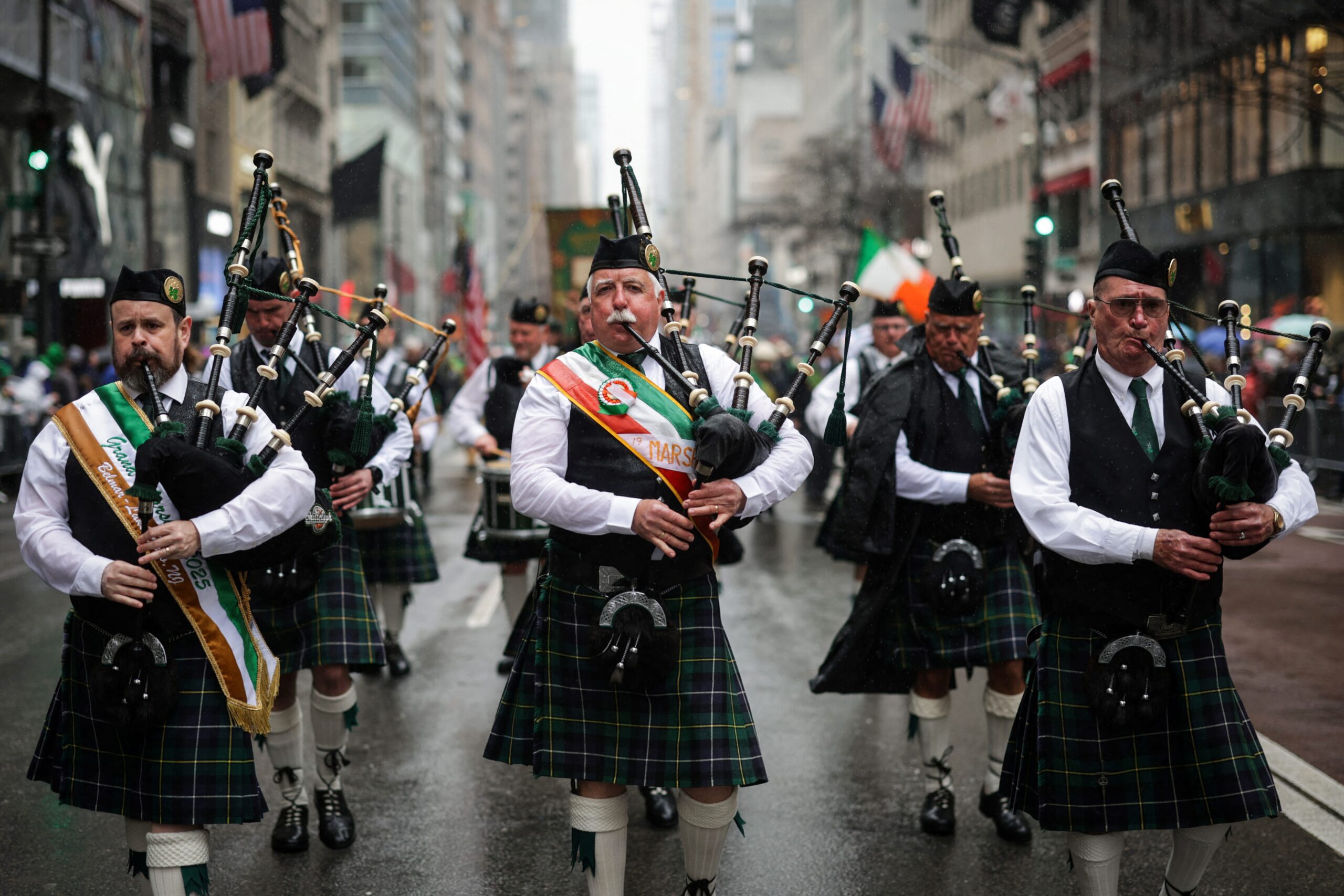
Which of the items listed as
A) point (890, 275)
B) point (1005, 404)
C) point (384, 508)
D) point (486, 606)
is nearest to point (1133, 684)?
point (1005, 404)

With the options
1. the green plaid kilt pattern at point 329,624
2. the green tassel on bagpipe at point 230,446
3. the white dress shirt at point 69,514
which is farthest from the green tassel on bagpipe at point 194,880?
the green plaid kilt pattern at point 329,624

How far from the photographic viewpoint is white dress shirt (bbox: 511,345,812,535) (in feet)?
11.8

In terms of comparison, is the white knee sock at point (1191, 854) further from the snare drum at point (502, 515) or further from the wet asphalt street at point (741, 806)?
the snare drum at point (502, 515)

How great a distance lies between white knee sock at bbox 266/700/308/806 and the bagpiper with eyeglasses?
2.55m

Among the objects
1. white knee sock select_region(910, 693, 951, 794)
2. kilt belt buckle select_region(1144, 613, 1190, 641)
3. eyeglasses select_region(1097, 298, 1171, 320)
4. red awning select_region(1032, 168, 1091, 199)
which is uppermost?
red awning select_region(1032, 168, 1091, 199)

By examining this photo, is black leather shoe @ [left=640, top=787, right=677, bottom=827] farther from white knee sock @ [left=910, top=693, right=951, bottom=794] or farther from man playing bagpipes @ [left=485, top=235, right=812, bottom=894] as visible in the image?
man playing bagpipes @ [left=485, top=235, right=812, bottom=894]

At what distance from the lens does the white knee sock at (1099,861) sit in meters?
3.67

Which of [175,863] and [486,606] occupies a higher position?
[175,863]

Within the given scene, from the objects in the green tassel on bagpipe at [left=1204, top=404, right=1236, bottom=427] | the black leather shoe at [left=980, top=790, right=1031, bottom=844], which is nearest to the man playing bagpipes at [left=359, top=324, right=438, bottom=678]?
the black leather shoe at [left=980, top=790, right=1031, bottom=844]

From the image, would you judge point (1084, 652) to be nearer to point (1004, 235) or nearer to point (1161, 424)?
point (1161, 424)

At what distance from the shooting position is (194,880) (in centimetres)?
361

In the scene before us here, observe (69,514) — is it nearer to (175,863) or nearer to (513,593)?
(175,863)

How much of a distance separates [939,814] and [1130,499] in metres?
1.81

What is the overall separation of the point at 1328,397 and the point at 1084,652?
14.0 meters
